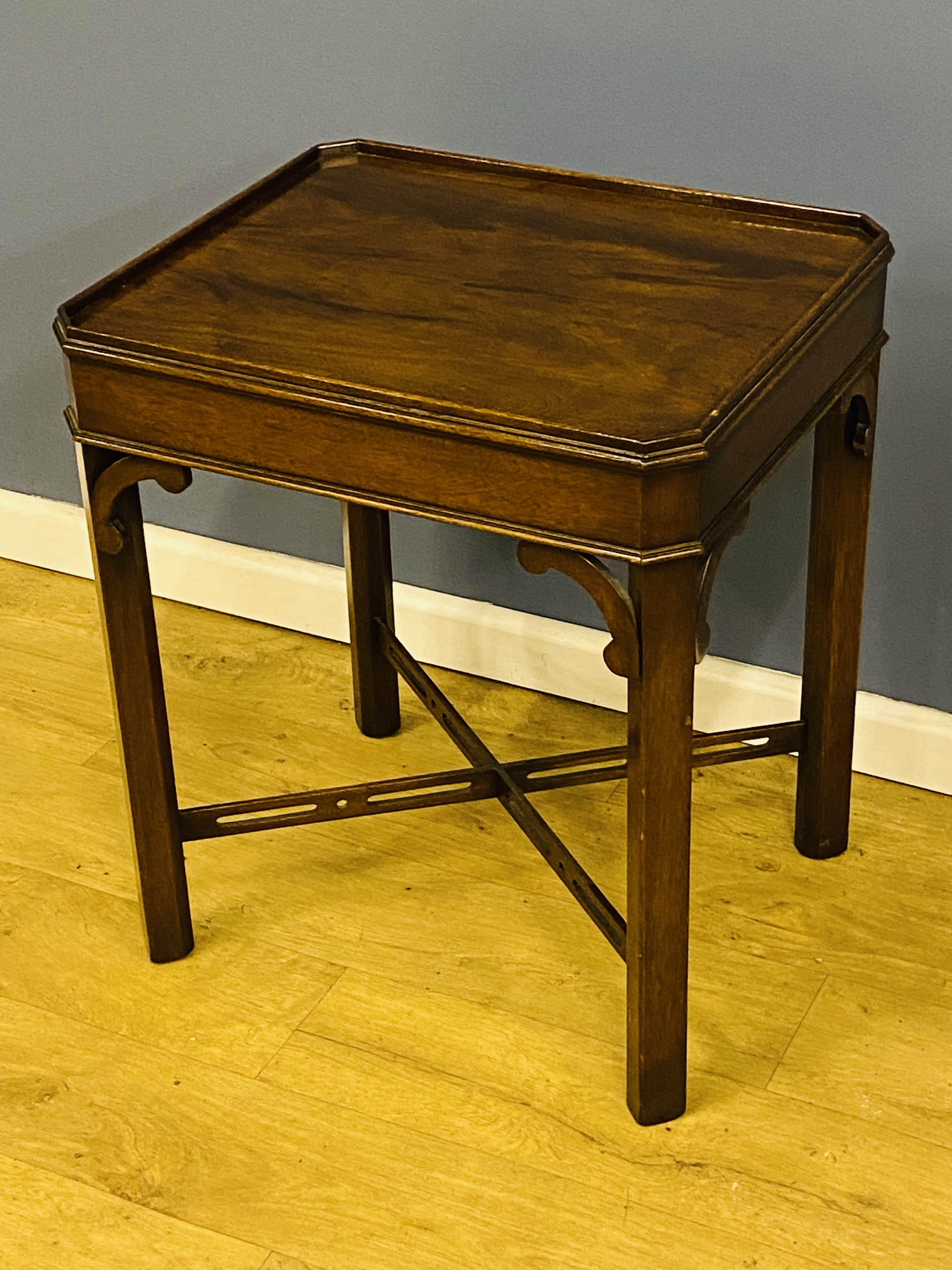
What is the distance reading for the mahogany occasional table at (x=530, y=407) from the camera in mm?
1288

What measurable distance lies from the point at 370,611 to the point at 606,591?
0.68m

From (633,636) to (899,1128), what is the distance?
56cm

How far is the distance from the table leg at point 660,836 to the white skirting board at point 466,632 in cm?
53

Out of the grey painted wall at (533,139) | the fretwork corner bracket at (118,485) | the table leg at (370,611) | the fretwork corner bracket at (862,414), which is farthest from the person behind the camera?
the table leg at (370,611)

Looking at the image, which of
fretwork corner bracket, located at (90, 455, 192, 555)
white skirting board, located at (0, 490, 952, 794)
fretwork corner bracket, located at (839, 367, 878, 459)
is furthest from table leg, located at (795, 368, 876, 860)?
fretwork corner bracket, located at (90, 455, 192, 555)

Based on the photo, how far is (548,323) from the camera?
141cm

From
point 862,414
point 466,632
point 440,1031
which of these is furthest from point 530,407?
point 466,632

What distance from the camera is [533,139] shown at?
1.86 m

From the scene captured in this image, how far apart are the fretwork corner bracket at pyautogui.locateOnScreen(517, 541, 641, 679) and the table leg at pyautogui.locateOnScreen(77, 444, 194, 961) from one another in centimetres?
39

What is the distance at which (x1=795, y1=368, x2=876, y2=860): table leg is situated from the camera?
1.65 metres

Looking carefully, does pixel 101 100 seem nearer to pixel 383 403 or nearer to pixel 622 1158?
pixel 383 403

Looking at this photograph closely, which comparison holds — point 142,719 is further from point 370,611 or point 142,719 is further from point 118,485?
point 370,611

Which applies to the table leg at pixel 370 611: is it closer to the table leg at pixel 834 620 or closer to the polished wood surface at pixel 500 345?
the polished wood surface at pixel 500 345

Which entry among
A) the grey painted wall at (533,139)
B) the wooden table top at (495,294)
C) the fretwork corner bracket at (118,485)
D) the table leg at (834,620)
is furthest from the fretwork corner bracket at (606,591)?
the grey painted wall at (533,139)
